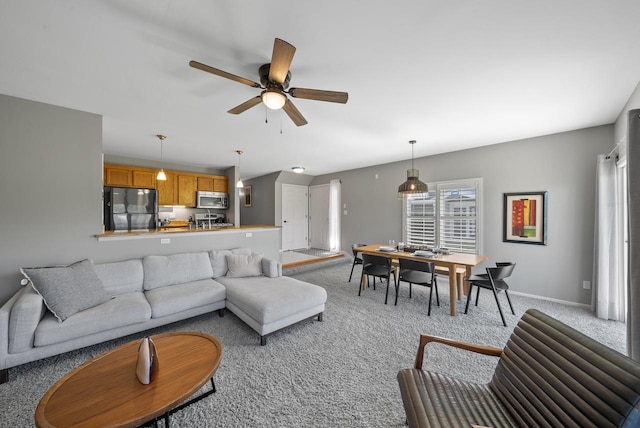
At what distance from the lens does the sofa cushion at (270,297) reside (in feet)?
7.87

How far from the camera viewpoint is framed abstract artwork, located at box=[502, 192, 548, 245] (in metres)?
3.67

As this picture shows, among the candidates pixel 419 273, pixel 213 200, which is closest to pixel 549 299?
pixel 419 273

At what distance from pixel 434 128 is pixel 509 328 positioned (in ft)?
8.68

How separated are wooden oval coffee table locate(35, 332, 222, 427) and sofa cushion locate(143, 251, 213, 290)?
1.37 meters

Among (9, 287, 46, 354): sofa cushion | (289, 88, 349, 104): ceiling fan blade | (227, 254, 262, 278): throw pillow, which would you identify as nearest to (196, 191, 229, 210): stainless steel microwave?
(227, 254, 262, 278): throw pillow

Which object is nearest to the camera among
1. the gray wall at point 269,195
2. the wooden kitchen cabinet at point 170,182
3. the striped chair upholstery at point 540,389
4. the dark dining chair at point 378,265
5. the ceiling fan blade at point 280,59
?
the striped chair upholstery at point 540,389

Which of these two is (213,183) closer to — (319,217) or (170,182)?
(170,182)

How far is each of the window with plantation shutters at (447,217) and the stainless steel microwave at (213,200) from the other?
183 inches

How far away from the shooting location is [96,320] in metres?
2.13

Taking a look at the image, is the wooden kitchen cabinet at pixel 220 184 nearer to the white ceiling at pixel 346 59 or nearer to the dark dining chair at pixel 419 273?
the white ceiling at pixel 346 59

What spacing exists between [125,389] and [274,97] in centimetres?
207

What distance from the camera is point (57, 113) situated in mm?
2740

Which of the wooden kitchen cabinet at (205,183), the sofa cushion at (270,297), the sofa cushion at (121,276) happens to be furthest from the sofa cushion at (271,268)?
the wooden kitchen cabinet at (205,183)

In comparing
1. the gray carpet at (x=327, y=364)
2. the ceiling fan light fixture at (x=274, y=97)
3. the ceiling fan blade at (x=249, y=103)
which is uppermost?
the ceiling fan blade at (x=249, y=103)
